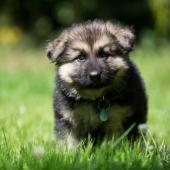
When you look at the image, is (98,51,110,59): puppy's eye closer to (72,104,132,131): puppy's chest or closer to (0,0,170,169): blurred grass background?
(72,104,132,131): puppy's chest

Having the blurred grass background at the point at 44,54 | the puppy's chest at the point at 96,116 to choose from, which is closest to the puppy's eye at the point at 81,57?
the puppy's chest at the point at 96,116

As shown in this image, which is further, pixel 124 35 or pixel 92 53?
pixel 124 35

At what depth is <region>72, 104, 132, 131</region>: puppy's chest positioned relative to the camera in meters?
5.11

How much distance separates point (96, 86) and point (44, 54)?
32.6 ft

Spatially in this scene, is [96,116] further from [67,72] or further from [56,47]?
[56,47]

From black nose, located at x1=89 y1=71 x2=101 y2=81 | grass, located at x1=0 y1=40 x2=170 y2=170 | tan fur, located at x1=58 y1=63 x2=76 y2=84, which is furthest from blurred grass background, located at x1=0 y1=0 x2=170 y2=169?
black nose, located at x1=89 y1=71 x2=101 y2=81

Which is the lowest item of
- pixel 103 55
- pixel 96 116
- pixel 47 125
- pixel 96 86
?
pixel 47 125

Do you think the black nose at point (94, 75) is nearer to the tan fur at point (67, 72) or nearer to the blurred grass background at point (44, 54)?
the tan fur at point (67, 72)

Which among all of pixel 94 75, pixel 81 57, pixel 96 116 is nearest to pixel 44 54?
pixel 81 57

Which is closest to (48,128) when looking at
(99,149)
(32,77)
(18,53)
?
(99,149)

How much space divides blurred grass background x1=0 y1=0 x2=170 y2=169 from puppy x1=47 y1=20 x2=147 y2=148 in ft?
1.64

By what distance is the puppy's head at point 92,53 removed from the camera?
5.07 meters

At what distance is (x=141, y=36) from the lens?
16.5 metres

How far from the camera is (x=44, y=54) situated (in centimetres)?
1490
